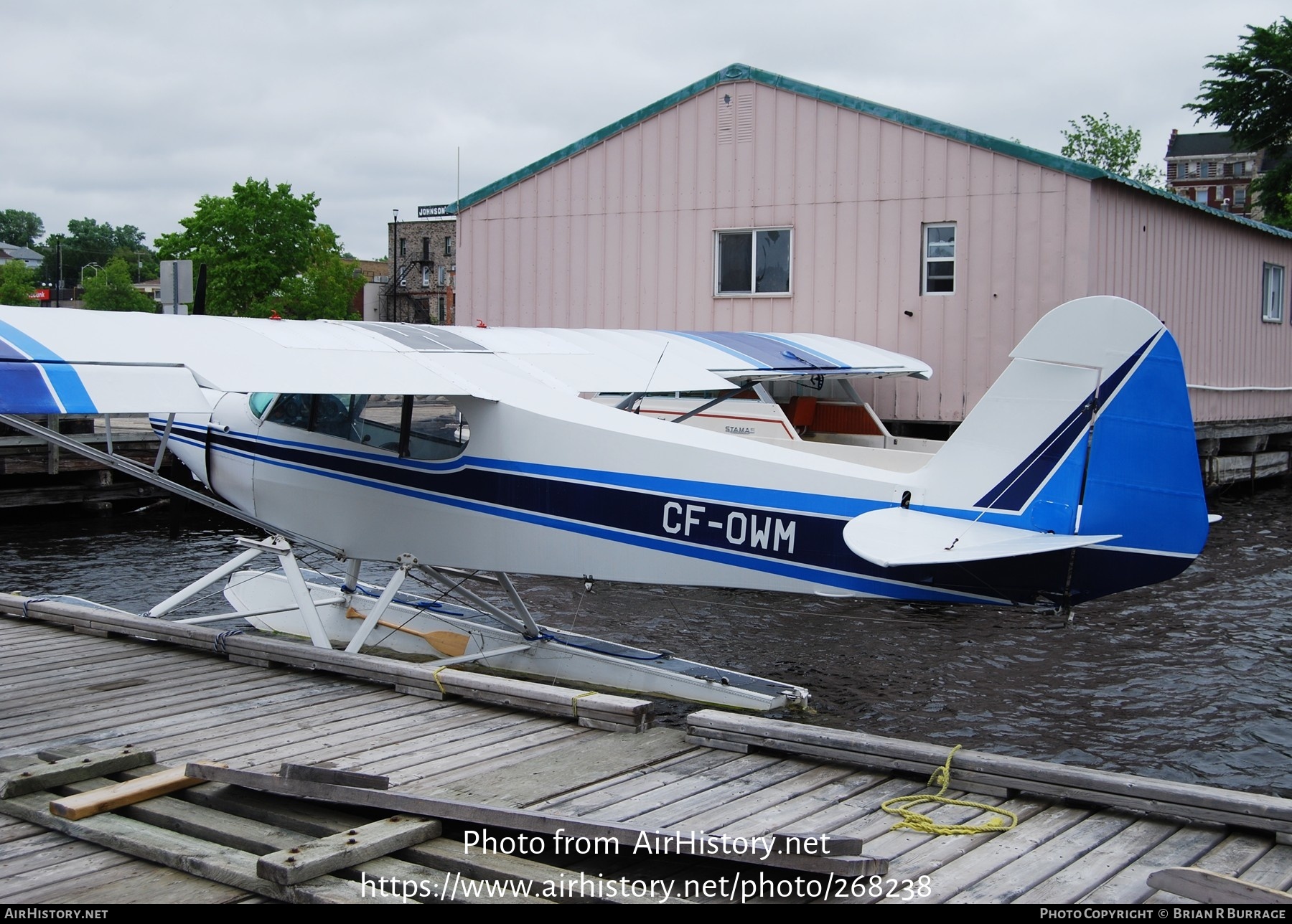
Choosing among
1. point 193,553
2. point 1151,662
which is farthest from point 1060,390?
point 193,553

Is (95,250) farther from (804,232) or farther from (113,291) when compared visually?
(804,232)

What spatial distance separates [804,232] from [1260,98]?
31.1 metres

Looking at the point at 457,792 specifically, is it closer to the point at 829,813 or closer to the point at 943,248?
the point at 829,813

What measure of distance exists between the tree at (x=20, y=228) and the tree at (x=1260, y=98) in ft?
556

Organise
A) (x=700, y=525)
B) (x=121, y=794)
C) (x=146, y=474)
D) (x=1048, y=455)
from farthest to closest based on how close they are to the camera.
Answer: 1. (x=146, y=474)
2. (x=700, y=525)
3. (x=1048, y=455)
4. (x=121, y=794)

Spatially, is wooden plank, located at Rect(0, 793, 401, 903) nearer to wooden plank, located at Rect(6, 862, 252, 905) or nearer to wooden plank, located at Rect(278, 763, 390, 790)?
wooden plank, located at Rect(6, 862, 252, 905)

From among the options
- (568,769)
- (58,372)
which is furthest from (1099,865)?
(58,372)

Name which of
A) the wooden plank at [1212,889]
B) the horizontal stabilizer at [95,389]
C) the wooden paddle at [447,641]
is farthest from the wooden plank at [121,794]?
the wooden paddle at [447,641]

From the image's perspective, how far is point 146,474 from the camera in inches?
295

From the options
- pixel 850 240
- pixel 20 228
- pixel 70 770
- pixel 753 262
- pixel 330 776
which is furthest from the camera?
pixel 20 228

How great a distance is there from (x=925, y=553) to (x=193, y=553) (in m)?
11.5

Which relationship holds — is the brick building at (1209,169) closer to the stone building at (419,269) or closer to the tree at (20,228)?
the stone building at (419,269)

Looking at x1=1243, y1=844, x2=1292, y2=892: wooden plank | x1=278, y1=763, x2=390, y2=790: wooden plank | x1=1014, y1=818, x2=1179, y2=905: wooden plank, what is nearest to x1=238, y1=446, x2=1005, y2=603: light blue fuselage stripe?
x1=1014, y1=818, x2=1179, y2=905: wooden plank

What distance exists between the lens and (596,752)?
5.33 metres
